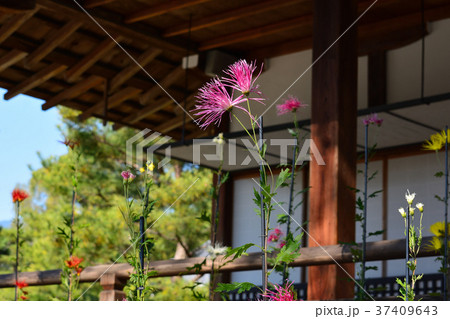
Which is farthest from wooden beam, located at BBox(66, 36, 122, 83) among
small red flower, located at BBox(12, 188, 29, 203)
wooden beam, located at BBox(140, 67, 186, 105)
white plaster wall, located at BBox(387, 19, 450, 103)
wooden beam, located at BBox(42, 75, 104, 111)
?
small red flower, located at BBox(12, 188, 29, 203)

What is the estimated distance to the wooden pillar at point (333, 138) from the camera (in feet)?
13.8

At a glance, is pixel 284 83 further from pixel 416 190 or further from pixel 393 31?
pixel 416 190

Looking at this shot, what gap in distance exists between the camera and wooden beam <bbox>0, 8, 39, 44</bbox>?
5.90 meters

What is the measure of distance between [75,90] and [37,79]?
17.2 inches

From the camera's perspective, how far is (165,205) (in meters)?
11.9

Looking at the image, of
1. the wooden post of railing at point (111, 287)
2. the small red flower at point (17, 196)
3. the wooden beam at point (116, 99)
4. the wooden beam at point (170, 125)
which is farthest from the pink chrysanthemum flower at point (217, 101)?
the wooden beam at point (170, 125)

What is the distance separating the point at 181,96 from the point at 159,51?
3.33 feet

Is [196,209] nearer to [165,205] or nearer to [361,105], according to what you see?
[165,205]

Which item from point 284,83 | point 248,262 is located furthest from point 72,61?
point 248,262

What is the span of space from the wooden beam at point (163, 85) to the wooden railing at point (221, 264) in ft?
9.36

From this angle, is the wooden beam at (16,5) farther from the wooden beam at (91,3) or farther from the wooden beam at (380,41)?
the wooden beam at (380,41)

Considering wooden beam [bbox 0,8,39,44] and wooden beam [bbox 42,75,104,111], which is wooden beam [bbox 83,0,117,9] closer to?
wooden beam [bbox 0,8,39,44]

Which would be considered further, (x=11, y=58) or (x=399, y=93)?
(x=11, y=58)

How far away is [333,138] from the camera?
4.38 m
